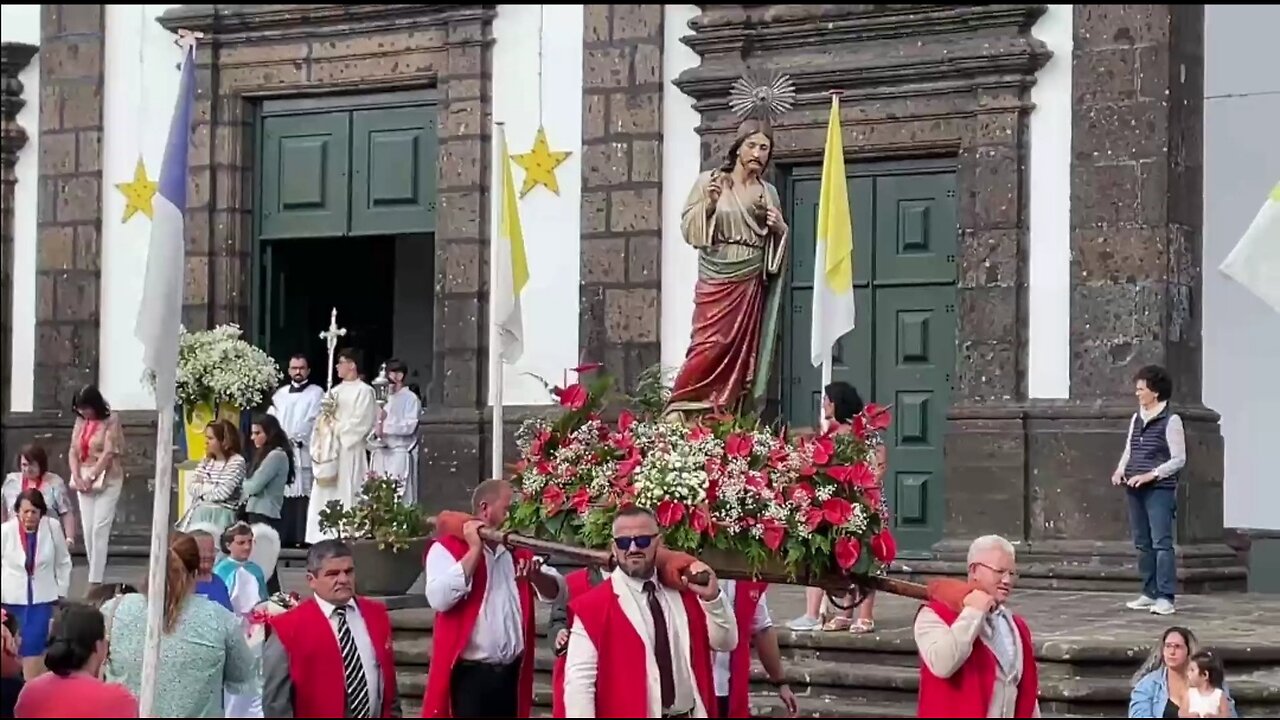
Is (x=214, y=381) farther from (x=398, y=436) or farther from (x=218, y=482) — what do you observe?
(x=218, y=482)

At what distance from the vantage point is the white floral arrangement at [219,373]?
694 inches

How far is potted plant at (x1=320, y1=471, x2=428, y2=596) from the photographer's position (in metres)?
13.5

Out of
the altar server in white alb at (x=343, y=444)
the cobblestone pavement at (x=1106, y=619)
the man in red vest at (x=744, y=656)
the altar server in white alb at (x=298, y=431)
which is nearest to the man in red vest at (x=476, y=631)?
the man in red vest at (x=744, y=656)

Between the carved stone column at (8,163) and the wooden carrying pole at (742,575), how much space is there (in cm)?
1272

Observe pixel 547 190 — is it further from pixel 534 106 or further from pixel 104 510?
pixel 104 510

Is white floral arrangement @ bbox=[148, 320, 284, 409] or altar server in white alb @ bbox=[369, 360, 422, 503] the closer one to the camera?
white floral arrangement @ bbox=[148, 320, 284, 409]

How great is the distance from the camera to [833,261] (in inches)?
513

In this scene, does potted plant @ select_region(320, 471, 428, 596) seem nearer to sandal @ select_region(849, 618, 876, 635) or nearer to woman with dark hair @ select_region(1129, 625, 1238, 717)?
sandal @ select_region(849, 618, 876, 635)

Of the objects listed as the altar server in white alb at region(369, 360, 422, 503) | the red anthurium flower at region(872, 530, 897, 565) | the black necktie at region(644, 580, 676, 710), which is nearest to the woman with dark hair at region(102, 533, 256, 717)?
the black necktie at region(644, 580, 676, 710)

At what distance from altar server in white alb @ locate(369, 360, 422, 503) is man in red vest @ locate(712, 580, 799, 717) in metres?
8.43

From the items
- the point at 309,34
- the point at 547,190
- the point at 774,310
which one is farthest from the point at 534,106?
the point at 774,310

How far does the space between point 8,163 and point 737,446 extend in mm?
12827

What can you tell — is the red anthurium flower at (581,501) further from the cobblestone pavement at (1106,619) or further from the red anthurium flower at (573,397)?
the cobblestone pavement at (1106,619)

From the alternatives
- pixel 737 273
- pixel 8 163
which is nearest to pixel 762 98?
pixel 737 273
